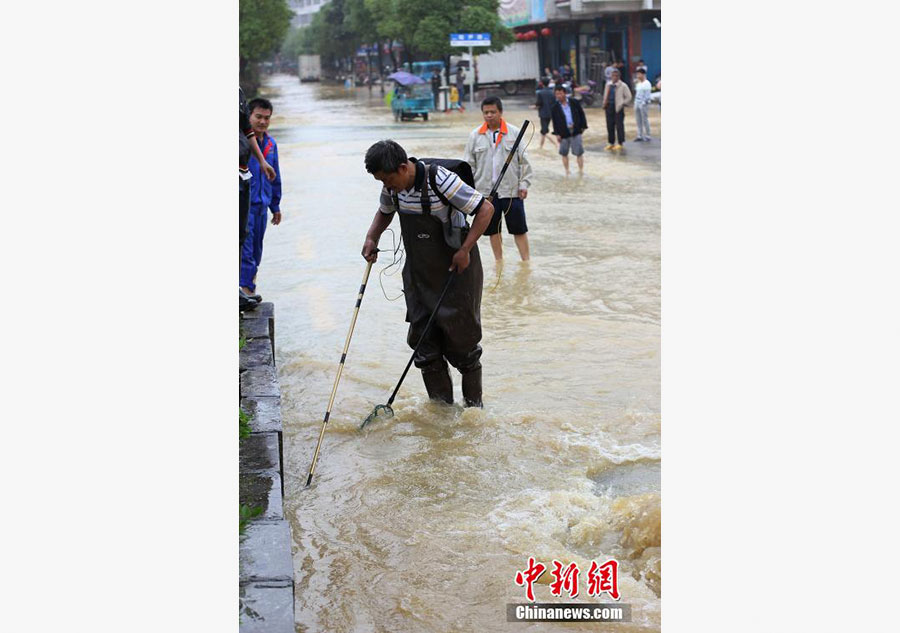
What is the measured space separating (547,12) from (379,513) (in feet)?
108

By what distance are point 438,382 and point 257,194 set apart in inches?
81.1

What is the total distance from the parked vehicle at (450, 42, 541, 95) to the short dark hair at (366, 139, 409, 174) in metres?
37.3

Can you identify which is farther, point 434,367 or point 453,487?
point 434,367

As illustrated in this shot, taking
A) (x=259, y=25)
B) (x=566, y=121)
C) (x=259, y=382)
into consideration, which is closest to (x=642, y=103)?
(x=566, y=121)

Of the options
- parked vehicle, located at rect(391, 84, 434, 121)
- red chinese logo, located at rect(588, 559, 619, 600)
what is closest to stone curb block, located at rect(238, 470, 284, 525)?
red chinese logo, located at rect(588, 559, 619, 600)

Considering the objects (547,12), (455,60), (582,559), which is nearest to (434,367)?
(582,559)

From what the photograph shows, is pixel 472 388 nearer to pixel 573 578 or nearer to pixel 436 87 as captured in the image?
pixel 573 578

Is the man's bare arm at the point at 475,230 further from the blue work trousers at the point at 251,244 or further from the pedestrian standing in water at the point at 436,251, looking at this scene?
the blue work trousers at the point at 251,244

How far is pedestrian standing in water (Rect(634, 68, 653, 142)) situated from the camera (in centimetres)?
2022

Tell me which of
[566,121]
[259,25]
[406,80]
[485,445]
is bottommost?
[485,445]

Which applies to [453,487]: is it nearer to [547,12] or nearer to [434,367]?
[434,367]

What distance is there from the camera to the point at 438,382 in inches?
229

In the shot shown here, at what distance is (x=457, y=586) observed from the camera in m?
4.12

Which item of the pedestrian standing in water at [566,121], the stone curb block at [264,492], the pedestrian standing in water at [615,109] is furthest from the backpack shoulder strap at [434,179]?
the pedestrian standing in water at [615,109]
